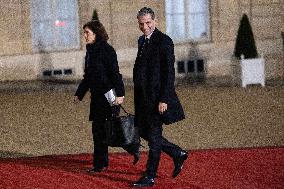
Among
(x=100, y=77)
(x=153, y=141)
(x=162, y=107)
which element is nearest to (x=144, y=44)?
(x=162, y=107)

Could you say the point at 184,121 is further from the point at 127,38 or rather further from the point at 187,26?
the point at 187,26

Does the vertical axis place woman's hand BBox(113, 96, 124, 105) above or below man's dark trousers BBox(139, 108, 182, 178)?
above

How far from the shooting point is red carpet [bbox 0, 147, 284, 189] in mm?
6063

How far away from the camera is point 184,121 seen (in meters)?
10.2

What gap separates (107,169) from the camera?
684cm

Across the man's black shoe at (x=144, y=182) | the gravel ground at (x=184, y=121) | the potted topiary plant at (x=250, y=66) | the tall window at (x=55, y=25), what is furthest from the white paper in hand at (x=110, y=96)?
the tall window at (x=55, y=25)

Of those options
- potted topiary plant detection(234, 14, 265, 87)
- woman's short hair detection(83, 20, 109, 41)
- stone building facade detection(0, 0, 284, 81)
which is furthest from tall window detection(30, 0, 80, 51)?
woman's short hair detection(83, 20, 109, 41)

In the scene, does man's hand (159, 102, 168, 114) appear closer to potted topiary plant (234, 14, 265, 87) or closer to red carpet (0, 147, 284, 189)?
red carpet (0, 147, 284, 189)

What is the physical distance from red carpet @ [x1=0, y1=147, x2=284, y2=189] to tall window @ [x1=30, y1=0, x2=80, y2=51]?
10846 mm

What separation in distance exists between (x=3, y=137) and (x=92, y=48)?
314cm

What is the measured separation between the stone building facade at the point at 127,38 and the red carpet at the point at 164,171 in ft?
34.3

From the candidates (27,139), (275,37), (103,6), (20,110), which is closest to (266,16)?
(275,37)

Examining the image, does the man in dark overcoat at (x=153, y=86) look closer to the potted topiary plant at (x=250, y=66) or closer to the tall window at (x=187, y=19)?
the potted topiary plant at (x=250, y=66)

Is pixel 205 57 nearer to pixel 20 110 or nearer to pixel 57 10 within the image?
pixel 57 10
